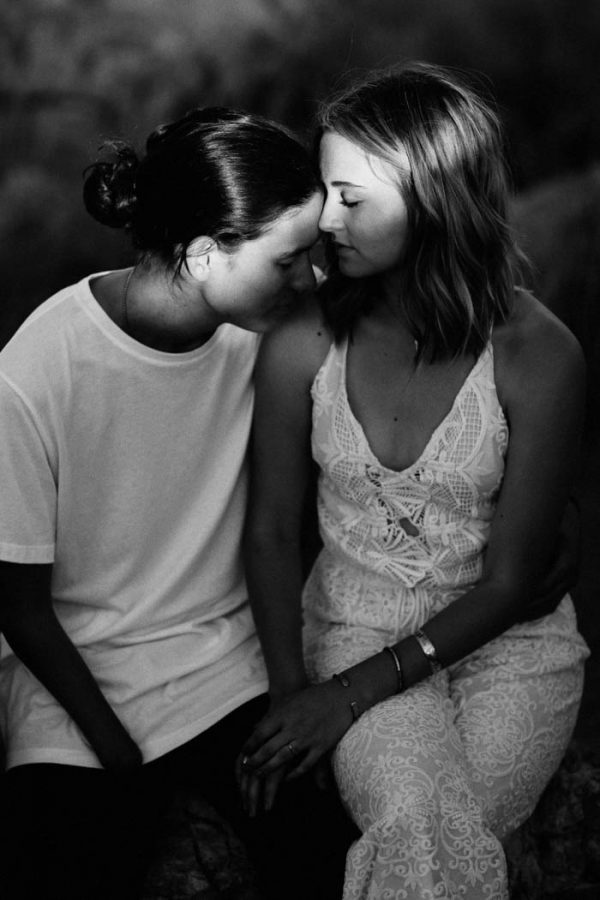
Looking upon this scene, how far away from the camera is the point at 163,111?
2.33 metres

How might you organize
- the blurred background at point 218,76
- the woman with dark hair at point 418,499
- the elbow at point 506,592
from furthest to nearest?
the blurred background at point 218,76 < the elbow at point 506,592 < the woman with dark hair at point 418,499

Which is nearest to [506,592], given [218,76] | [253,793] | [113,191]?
[253,793]

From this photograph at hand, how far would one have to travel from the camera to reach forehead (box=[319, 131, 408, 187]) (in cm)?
146

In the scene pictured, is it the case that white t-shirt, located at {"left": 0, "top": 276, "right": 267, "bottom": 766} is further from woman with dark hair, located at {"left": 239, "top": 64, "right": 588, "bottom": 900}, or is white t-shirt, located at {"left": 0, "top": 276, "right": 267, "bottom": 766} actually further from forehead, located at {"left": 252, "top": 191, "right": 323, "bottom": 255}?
forehead, located at {"left": 252, "top": 191, "right": 323, "bottom": 255}

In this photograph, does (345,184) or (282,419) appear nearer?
(345,184)

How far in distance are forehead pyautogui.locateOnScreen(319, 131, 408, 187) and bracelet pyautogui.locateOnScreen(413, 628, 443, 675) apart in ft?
2.03

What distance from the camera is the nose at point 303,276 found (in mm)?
1503

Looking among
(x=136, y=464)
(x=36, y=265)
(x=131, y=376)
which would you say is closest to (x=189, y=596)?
(x=136, y=464)

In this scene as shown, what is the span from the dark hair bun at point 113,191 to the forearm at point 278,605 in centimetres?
51

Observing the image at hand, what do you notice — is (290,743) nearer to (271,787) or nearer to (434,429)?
(271,787)

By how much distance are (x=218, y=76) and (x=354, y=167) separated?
100 cm

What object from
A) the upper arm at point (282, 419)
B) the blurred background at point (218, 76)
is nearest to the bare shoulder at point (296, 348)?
the upper arm at point (282, 419)

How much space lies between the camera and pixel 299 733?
1476 millimetres

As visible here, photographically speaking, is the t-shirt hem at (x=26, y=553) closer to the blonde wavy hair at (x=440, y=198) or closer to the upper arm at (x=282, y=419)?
the upper arm at (x=282, y=419)
